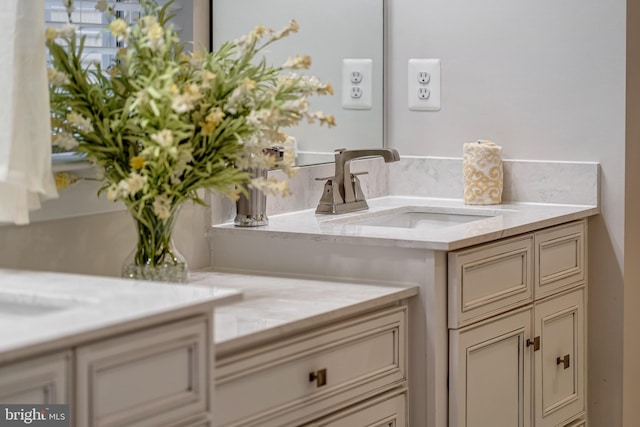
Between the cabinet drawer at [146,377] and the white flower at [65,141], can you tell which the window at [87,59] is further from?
the cabinet drawer at [146,377]

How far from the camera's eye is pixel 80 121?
1795mm

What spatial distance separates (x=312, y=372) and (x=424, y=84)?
121 centimetres

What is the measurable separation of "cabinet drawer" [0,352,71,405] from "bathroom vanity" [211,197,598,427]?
3.17 ft

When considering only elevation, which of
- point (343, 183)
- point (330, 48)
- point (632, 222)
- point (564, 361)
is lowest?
point (564, 361)

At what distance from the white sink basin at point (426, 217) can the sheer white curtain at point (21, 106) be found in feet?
Result: 3.35

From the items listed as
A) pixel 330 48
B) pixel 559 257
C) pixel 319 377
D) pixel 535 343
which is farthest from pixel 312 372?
pixel 330 48

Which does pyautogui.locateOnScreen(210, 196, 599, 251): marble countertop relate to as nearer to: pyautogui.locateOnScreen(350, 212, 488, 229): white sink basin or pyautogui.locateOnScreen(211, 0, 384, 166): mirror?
pyautogui.locateOnScreen(350, 212, 488, 229): white sink basin

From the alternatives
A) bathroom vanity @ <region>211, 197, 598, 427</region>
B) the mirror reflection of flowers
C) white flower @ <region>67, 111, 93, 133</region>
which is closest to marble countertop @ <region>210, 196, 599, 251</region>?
bathroom vanity @ <region>211, 197, 598, 427</region>

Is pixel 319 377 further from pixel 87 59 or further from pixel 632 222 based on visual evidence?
pixel 632 222

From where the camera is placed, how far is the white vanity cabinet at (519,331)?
219 centimetres

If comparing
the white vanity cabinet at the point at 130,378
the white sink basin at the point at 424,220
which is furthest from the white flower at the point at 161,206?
the white sink basin at the point at 424,220

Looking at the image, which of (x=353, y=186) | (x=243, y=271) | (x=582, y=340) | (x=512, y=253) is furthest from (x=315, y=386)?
(x=582, y=340)

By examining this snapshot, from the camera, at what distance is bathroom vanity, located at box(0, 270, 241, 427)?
1.26m

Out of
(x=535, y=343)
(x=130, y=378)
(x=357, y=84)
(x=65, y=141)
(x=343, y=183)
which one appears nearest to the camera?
(x=130, y=378)
